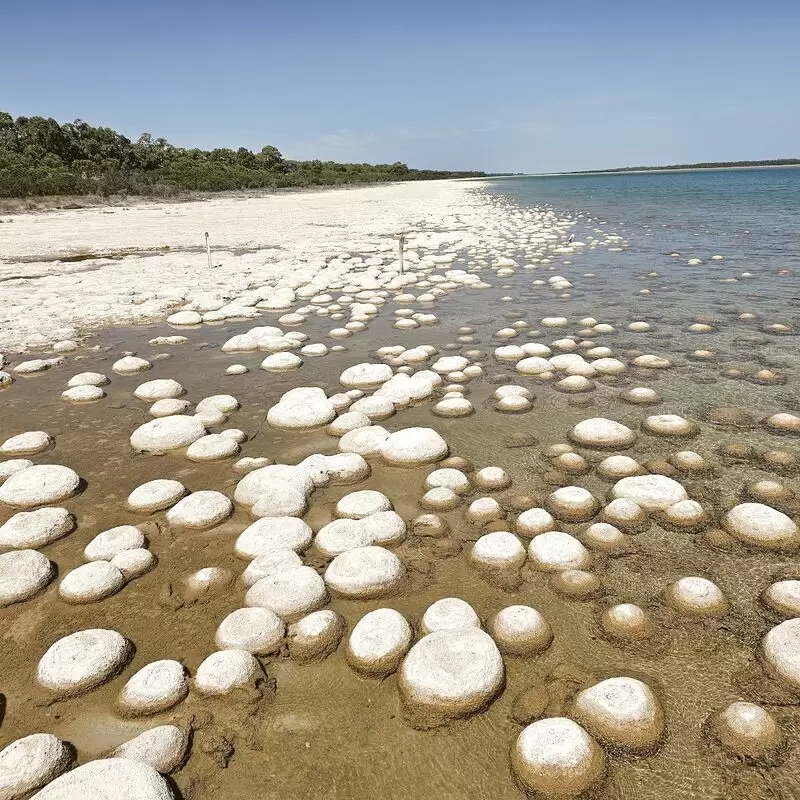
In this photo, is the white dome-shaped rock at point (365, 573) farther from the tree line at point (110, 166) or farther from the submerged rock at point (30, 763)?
the tree line at point (110, 166)

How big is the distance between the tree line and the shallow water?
3571cm

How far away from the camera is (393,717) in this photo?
5.86 feet

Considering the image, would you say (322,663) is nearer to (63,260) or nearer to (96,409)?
(96,409)

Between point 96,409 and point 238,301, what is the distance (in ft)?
11.8

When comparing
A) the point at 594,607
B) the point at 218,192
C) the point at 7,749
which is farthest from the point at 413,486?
Result: the point at 218,192

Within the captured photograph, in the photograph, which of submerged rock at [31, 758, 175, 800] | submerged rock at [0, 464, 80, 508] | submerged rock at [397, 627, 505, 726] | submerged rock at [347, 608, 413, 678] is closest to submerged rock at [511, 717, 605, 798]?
submerged rock at [397, 627, 505, 726]

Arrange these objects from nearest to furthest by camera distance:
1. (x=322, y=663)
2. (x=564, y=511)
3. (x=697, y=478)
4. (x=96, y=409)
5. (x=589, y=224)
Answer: (x=322, y=663)
(x=564, y=511)
(x=697, y=478)
(x=96, y=409)
(x=589, y=224)

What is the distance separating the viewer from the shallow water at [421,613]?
162 cm

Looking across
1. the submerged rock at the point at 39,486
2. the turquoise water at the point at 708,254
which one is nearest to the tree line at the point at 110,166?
the turquoise water at the point at 708,254

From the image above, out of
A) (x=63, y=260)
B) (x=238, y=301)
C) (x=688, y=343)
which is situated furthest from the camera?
(x=63, y=260)

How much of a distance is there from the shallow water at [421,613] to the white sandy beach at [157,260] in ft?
9.75

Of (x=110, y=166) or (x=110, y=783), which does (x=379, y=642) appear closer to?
(x=110, y=783)

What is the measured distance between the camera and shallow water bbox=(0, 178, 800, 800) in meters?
1.62

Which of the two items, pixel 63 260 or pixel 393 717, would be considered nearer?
pixel 393 717
